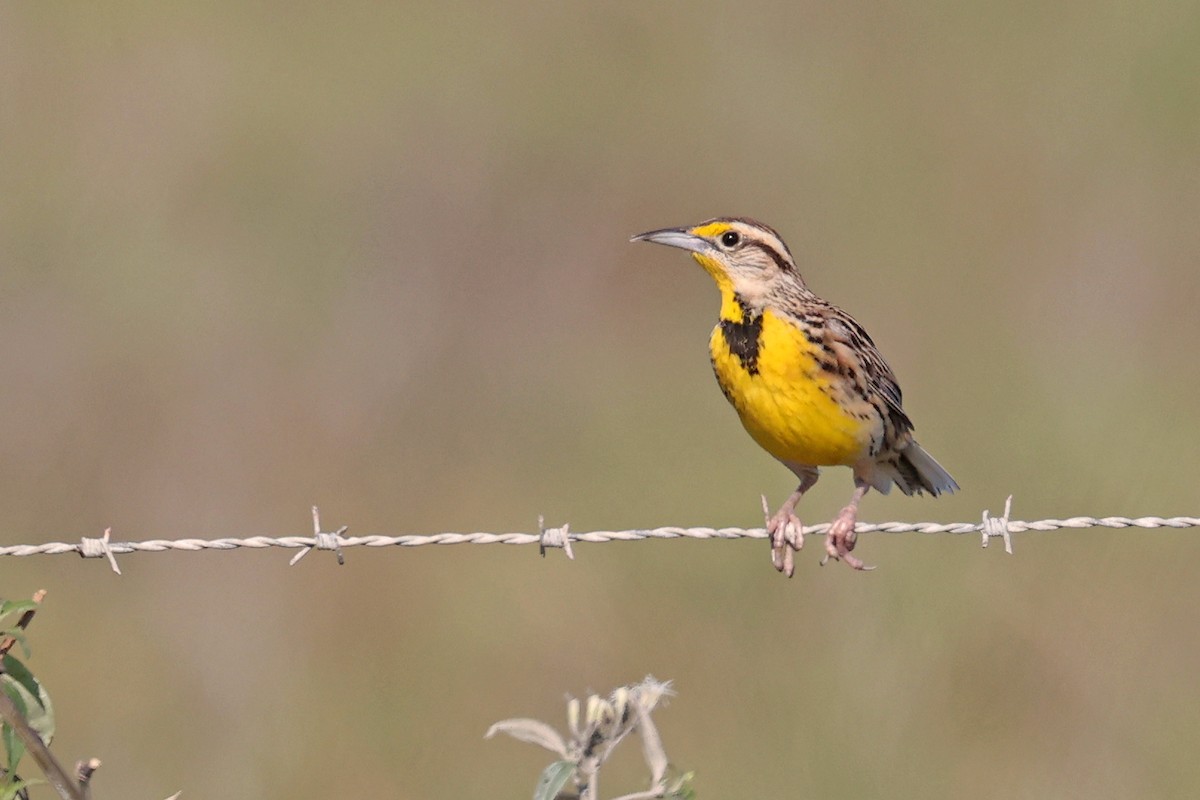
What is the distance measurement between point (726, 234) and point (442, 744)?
205 centimetres

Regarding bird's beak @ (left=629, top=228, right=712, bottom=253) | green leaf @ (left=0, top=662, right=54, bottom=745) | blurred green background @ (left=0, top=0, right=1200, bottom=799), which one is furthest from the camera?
blurred green background @ (left=0, top=0, right=1200, bottom=799)

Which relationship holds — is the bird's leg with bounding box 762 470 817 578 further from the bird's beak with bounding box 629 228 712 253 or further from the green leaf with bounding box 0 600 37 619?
the green leaf with bounding box 0 600 37 619

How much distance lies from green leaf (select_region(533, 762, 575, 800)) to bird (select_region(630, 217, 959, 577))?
6.69ft

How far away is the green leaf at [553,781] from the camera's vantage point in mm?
2748

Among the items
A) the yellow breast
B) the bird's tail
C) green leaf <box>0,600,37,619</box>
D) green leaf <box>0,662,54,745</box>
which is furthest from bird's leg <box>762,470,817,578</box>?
green leaf <box>0,600,37,619</box>

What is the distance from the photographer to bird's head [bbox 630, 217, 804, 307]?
199 inches

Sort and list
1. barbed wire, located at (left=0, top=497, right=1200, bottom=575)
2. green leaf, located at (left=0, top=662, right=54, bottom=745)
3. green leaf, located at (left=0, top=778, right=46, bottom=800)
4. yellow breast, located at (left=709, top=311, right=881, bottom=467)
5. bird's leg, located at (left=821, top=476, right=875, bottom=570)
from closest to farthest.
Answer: green leaf, located at (left=0, top=778, right=46, bottom=800) < green leaf, located at (left=0, top=662, right=54, bottom=745) < barbed wire, located at (left=0, top=497, right=1200, bottom=575) < yellow breast, located at (left=709, top=311, right=881, bottom=467) < bird's leg, located at (left=821, top=476, right=875, bottom=570)

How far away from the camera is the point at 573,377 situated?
871cm

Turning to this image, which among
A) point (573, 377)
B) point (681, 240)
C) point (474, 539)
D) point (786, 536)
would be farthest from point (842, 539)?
point (573, 377)

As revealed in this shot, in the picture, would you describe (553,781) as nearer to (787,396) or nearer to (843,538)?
(787,396)

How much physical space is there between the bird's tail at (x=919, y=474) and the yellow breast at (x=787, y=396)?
0.25m

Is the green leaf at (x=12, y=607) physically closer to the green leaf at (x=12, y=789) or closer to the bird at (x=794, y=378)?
the green leaf at (x=12, y=789)

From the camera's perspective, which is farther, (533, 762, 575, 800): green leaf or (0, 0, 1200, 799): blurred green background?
(0, 0, 1200, 799): blurred green background

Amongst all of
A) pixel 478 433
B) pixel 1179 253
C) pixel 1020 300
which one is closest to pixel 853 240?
pixel 1020 300
